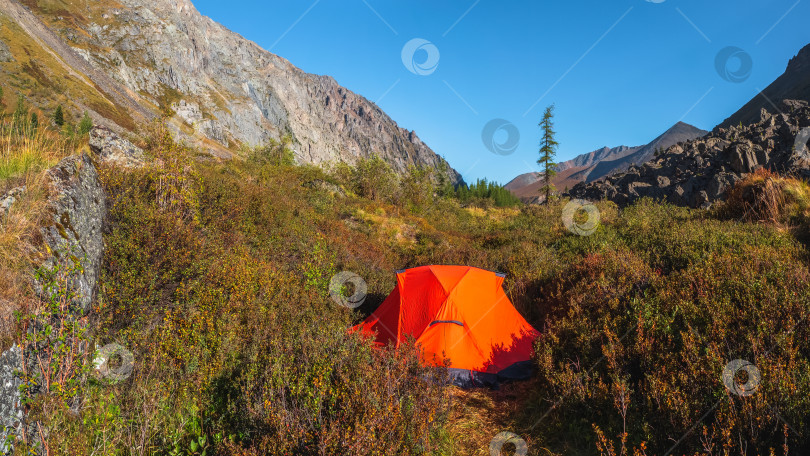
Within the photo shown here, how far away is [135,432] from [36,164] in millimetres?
4271

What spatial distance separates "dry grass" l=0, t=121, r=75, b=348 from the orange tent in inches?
169

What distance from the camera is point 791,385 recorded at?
3199 mm

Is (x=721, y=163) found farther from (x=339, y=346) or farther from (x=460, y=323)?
(x=339, y=346)

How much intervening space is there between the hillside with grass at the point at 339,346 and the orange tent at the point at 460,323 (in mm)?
516

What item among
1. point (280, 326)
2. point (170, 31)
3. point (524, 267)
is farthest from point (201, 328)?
point (170, 31)

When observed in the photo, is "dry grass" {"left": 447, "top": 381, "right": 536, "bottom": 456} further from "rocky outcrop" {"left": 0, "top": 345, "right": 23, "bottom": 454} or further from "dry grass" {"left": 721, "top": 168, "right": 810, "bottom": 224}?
"dry grass" {"left": 721, "top": 168, "right": 810, "bottom": 224}

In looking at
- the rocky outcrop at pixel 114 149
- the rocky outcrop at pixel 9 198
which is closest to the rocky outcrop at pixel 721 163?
the rocky outcrop at pixel 114 149

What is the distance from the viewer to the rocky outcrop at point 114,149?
8.26 m

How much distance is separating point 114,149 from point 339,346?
800 cm

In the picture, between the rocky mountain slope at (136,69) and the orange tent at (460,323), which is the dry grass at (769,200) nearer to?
the orange tent at (460,323)

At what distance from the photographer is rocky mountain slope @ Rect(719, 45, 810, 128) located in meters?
83.0

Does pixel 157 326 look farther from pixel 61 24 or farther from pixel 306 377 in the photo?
pixel 61 24

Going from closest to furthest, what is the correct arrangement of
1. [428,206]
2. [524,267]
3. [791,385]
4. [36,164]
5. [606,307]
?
1. [791,385]
2. [36,164]
3. [606,307]
4. [524,267]
5. [428,206]

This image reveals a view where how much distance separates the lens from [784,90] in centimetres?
9931
